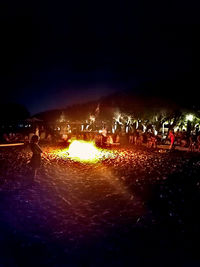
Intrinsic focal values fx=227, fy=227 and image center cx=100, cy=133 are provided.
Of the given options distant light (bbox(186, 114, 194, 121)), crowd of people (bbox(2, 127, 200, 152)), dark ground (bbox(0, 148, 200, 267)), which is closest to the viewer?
dark ground (bbox(0, 148, 200, 267))

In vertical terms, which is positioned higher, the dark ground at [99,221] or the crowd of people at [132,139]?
the crowd of people at [132,139]

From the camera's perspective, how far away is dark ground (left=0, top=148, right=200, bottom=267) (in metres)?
3.81

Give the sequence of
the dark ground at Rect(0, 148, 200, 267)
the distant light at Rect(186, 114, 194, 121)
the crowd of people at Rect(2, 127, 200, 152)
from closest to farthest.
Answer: the dark ground at Rect(0, 148, 200, 267) → the crowd of people at Rect(2, 127, 200, 152) → the distant light at Rect(186, 114, 194, 121)

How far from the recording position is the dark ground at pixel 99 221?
381 cm

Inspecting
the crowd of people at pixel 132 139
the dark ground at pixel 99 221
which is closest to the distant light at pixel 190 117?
the crowd of people at pixel 132 139

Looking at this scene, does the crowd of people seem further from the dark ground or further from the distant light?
the dark ground

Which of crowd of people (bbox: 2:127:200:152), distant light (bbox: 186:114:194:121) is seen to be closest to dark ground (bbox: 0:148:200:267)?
crowd of people (bbox: 2:127:200:152)

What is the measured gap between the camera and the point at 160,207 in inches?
240

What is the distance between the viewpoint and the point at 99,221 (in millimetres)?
5125

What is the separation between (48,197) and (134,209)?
259 cm

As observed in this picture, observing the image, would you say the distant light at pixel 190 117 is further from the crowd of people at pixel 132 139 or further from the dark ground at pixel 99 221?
the dark ground at pixel 99 221

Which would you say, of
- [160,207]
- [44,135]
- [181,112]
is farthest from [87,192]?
[181,112]

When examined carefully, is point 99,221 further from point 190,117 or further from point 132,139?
point 190,117

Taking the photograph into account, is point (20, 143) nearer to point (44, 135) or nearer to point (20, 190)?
point (44, 135)
